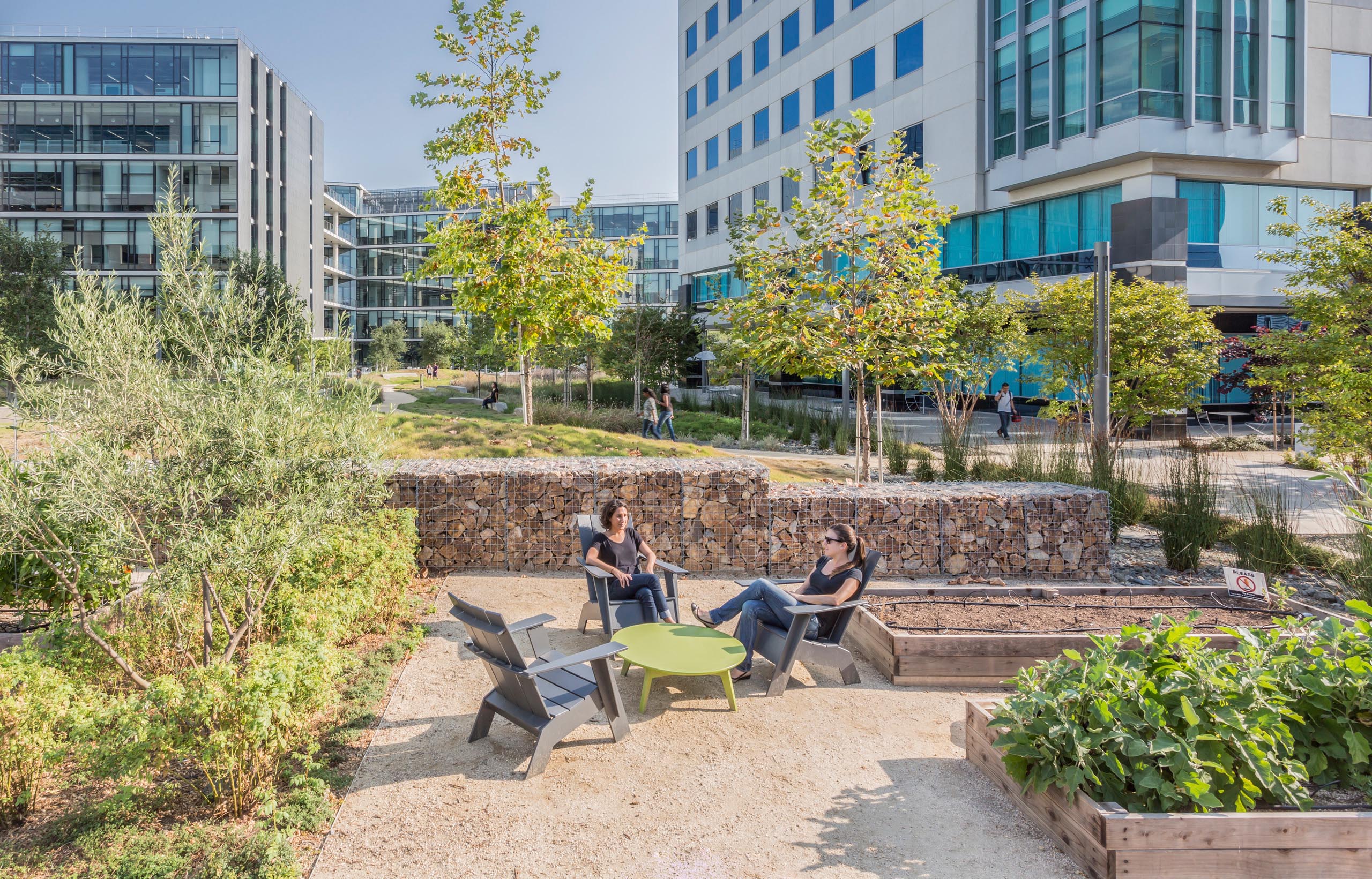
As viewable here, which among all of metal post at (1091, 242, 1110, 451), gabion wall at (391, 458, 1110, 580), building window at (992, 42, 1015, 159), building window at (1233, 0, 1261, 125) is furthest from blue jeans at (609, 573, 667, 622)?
building window at (1233, 0, 1261, 125)

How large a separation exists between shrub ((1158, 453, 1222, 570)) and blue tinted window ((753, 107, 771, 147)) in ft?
108

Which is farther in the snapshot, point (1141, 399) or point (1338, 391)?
point (1141, 399)

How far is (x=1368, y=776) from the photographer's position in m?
3.56

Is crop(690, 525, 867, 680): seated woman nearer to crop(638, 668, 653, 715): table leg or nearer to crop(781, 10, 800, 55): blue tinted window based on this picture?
crop(638, 668, 653, 715): table leg

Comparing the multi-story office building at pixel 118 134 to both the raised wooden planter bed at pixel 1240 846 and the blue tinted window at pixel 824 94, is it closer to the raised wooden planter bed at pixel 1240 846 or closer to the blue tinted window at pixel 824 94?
the blue tinted window at pixel 824 94

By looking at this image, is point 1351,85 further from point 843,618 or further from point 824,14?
point 843,618

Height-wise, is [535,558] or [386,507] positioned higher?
[386,507]

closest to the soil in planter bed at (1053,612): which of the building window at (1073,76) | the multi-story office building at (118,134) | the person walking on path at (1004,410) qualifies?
the person walking on path at (1004,410)

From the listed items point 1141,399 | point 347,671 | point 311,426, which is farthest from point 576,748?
point 1141,399

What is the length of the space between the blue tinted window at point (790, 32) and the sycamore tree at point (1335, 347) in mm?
29056

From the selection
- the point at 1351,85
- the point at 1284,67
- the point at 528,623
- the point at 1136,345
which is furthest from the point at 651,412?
the point at 1351,85

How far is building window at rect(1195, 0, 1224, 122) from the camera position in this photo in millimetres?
24750

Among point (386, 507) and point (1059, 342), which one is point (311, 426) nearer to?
point (386, 507)

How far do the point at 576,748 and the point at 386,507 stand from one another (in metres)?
3.89
